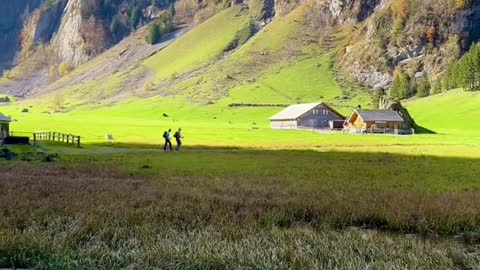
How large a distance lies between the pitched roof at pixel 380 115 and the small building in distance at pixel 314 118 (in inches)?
767

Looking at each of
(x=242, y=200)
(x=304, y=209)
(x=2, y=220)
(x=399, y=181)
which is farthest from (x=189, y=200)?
(x=399, y=181)

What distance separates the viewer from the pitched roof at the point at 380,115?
138500mm

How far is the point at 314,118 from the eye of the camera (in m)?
161

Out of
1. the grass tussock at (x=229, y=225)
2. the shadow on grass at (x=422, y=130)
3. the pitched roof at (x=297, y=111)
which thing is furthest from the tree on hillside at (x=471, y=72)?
the grass tussock at (x=229, y=225)

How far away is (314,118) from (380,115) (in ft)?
82.1

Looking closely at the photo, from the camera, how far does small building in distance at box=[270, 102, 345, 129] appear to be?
159 meters

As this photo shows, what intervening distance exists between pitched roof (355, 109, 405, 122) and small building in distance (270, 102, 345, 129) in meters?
19.5

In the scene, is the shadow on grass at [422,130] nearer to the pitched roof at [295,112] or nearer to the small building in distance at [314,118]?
the small building in distance at [314,118]

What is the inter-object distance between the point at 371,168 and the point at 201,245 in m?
29.3

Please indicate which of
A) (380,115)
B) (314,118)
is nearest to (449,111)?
(380,115)

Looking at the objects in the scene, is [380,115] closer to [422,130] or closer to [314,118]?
[422,130]

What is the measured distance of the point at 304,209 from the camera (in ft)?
58.3

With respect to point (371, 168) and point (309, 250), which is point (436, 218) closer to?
point (309, 250)

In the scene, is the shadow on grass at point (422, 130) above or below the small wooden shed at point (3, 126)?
above
